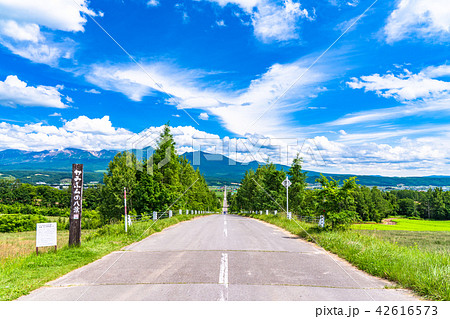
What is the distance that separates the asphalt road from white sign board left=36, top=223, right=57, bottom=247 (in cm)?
213

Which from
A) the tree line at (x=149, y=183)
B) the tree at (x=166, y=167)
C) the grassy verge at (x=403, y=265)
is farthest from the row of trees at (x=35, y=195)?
the grassy verge at (x=403, y=265)

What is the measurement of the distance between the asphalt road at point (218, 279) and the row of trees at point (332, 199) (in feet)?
14.7

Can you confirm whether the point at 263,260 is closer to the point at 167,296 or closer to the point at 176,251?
the point at 176,251

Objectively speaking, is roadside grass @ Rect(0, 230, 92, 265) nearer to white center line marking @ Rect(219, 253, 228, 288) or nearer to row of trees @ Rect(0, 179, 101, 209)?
white center line marking @ Rect(219, 253, 228, 288)

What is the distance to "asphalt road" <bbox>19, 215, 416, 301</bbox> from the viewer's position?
216 inches

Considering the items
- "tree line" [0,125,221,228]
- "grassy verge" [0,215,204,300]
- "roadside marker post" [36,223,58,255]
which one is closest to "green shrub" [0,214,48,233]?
"tree line" [0,125,221,228]

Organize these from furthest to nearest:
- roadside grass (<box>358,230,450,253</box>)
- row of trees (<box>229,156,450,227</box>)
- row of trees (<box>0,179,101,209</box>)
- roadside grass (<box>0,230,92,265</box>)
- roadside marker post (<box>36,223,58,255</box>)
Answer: row of trees (<box>0,179,101,209</box>) < row of trees (<box>229,156,450,227</box>) < roadside grass (<box>358,230,450,253</box>) < roadside grass (<box>0,230,92,265</box>) < roadside marker post (<box>36,223,58,255</box>)

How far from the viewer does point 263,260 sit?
8773mm

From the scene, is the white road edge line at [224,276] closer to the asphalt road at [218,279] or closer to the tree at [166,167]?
the asphalt road at [218,279]

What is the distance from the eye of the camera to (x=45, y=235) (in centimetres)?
960

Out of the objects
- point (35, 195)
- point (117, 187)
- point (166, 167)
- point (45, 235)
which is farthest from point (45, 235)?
point (35, 195)

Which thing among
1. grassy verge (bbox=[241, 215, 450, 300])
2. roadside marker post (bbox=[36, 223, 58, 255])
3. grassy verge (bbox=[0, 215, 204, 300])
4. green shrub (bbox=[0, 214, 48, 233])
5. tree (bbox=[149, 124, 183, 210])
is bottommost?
green shrub (bbox=[0, 214, 48, 233])

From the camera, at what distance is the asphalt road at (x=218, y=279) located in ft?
18.0

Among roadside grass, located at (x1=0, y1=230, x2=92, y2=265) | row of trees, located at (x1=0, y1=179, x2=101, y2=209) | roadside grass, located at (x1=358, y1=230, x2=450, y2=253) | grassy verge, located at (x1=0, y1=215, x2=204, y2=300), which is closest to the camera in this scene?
grassy verge, located at (x1=0, y1=215, x2=204, y2=300)
